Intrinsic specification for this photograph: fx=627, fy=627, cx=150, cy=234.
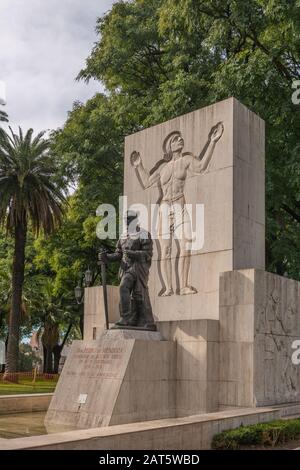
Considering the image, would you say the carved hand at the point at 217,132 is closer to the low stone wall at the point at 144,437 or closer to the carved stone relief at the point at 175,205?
the carved stone relief at the point at 175,205

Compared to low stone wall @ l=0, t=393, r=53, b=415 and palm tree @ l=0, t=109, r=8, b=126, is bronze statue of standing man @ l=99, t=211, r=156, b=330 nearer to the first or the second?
low stone wall @ l=0, t=393, r=53, b=415

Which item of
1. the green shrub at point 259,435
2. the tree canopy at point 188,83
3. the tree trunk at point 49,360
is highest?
the tree canopy at point 188,83

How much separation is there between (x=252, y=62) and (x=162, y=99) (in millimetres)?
4164

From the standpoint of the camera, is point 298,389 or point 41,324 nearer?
point 298,389

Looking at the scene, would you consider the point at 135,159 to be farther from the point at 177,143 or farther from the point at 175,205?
the point at 175,205

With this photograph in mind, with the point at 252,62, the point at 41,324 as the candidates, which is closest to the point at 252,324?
the point at 252,62

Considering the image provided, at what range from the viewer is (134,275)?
13969 mm

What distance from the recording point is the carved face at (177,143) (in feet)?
54.7

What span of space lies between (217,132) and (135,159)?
122 inches

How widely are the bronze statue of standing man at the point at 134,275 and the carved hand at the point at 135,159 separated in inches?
163

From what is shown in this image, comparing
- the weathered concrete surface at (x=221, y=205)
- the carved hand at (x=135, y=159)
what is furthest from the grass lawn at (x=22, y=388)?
the carved hand at (x=135, y=159)

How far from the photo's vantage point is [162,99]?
2333 cm

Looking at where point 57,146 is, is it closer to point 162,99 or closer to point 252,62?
point 162,99

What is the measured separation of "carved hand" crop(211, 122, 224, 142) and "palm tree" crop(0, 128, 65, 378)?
54.5ft
